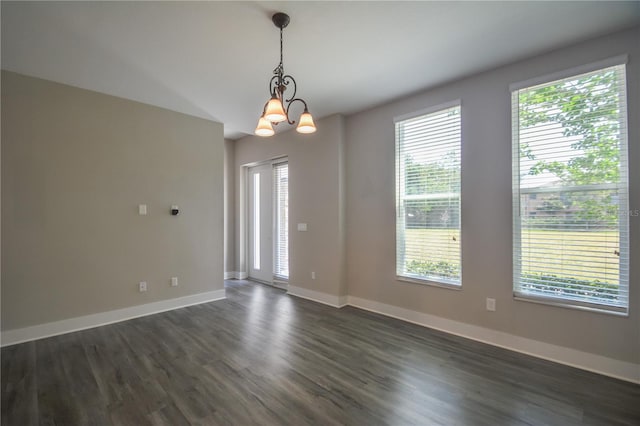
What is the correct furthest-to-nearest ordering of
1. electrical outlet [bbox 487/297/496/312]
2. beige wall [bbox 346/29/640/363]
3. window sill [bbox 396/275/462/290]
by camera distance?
window sill [bbox 396/275/462/290] → electrical outlet [bbox 487/297/496/312] → beige wall [bbox 346/29/640/363]

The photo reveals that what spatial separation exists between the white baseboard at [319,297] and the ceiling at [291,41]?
292 cm

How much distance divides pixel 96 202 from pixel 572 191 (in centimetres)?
518

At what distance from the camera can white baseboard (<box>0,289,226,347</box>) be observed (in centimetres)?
312

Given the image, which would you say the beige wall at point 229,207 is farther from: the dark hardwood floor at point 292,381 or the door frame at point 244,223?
the dark hardwood floor at point 292,381

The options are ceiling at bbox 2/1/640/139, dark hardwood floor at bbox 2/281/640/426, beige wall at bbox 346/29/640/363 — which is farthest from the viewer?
beige wall at bbox 346/29/640/363

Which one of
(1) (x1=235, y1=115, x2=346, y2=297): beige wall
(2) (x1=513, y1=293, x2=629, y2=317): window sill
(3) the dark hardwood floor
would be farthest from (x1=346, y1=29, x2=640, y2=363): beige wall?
(3) the dark hardwood floor

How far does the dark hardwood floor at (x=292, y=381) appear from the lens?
6.45 feet

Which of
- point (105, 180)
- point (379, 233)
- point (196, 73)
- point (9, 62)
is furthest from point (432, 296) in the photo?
point (9, 62)

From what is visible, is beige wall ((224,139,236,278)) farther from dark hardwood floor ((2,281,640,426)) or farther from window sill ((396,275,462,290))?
window sill ((396,275,462,290))

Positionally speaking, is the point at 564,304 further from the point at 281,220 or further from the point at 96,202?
the point at 96,202

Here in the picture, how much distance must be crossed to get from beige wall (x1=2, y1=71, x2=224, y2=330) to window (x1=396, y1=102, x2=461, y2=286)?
2.98m

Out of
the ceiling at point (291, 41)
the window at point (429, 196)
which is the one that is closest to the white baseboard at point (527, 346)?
the window at point (429, 196)

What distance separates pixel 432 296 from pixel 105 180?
434cm

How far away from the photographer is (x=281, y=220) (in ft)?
18.4
